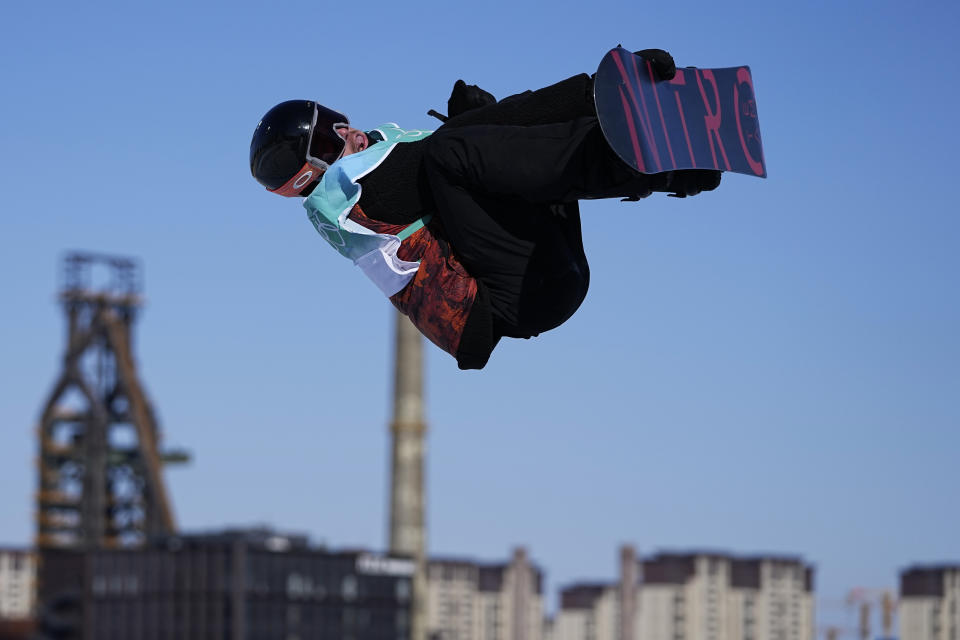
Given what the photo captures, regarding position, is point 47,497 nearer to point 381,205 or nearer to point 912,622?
point 912,622

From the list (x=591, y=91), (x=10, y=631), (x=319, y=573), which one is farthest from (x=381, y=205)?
(x=319, y=573)

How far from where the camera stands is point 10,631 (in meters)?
10.0

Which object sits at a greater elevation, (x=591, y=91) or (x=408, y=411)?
(x=408, y=411)

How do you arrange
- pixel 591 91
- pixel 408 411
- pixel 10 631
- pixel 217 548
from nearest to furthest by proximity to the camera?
pixel 591 91, pixel 10 631, pixel 408 411, pixel 217 548

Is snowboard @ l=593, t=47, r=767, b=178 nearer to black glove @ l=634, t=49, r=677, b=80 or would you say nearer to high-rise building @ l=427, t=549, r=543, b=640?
black glove @ l=634, t=49, r=677, b=80

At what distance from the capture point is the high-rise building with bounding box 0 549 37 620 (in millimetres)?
108125

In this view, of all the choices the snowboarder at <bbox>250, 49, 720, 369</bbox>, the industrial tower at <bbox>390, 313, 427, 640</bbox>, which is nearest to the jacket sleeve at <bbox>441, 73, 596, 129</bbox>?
the snowboarder at <bbox>250, 49, 720, 369</bbox>

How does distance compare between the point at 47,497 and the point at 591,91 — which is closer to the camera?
the point at 591,91

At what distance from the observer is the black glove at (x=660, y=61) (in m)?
7.44

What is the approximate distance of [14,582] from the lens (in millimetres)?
109000

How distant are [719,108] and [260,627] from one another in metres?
82.2

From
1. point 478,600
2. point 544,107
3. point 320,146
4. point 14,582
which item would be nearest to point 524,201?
point 544,107

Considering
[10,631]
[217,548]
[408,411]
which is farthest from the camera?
[217,548]

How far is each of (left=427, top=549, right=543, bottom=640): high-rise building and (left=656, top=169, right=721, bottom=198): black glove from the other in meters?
121
